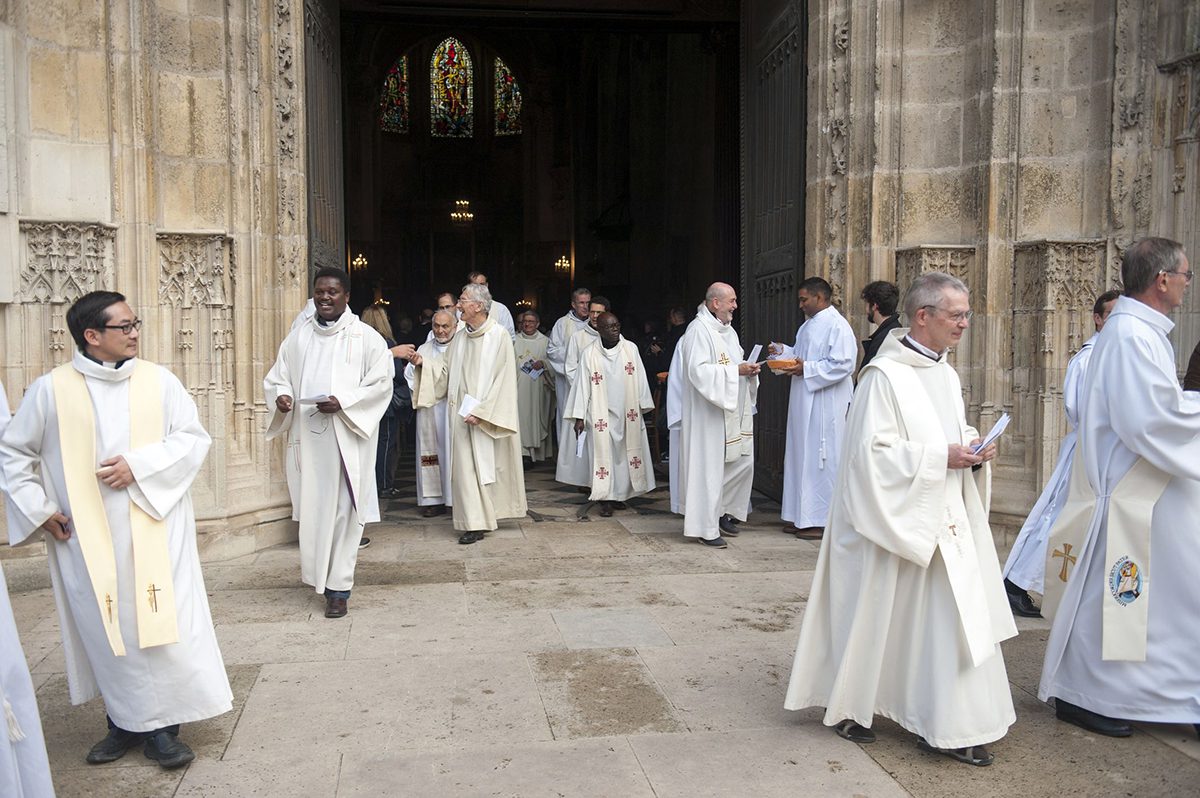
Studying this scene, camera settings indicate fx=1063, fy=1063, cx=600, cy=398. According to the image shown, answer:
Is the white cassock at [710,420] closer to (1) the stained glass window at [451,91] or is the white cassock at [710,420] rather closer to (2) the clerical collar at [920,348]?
(2) the clerical collar at [920,348]

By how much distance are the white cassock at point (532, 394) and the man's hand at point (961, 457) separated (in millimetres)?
9157

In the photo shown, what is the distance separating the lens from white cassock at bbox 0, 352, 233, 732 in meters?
3.97

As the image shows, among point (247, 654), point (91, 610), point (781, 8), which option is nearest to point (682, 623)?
point (247, 654)

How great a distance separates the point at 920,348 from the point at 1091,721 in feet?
5.60

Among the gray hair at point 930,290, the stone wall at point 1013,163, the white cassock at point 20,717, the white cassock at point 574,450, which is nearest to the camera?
the white cassock at point 20,717

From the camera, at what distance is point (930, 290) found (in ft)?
13.3

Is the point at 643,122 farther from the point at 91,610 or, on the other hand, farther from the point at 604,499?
the point at 91,610

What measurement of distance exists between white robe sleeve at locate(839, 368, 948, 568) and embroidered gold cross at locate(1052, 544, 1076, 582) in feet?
3.42

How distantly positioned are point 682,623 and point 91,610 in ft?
10.1

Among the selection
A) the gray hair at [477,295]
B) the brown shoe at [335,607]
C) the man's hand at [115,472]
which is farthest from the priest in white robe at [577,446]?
the man's hand at [115,472]

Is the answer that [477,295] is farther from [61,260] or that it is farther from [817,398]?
[61,260]

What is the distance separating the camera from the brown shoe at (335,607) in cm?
605

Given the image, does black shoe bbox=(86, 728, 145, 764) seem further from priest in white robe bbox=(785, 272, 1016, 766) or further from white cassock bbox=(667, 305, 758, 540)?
white cassock bbox=(667, 305, 758, 540)

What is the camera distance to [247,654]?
5352 mm
